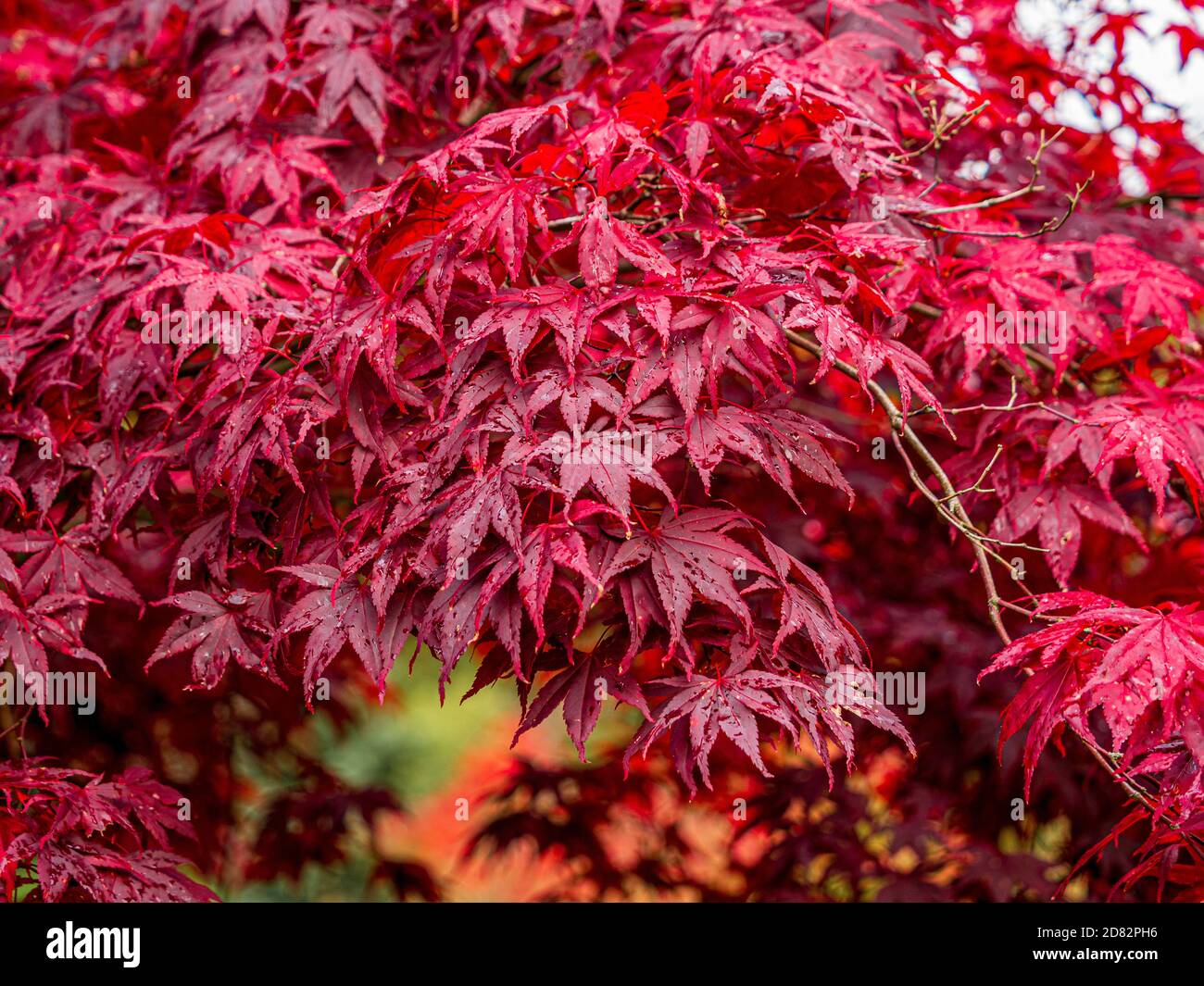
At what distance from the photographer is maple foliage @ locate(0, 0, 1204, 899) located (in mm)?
1727

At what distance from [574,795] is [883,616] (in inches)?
52.9

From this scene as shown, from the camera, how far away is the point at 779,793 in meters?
3.18

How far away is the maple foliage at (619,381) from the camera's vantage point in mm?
1727

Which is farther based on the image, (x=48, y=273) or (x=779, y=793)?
(x=779, y=793)

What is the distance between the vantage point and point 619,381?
6.15 feet

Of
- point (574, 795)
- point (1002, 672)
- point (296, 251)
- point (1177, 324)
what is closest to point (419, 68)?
point (296, 251)

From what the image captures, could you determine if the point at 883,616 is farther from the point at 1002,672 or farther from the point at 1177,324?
the point at 1177,324
